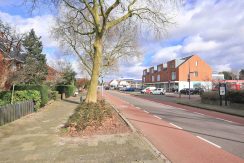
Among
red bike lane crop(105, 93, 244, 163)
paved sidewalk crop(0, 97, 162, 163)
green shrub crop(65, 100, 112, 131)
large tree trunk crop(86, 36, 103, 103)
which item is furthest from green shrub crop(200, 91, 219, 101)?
paved sidewalk crop(0, 97, 162, 163)

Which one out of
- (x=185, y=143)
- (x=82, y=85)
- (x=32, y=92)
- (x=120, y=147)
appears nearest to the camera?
(x=120, y=147)

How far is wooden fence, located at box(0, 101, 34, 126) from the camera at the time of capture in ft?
49.0

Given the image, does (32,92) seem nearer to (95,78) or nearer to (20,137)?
(95,78)

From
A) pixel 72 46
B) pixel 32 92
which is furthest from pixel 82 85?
pixel 32 92

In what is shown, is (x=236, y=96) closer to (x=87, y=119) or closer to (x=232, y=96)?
(x=232, y=96)

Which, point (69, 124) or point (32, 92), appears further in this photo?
point (32, 92)

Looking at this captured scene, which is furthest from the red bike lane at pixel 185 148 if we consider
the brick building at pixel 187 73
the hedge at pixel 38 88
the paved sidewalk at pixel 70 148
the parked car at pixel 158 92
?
the brick building at pixel 187 73

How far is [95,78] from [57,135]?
765 centimetres

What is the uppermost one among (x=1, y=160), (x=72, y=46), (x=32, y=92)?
(x=72, y=46)

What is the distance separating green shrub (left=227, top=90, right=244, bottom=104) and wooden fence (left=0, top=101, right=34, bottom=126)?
675 inches

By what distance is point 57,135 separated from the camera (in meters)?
→ 11.8

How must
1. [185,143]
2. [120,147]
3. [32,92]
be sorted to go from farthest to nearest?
[32,92] < [185,143] < [120,147]

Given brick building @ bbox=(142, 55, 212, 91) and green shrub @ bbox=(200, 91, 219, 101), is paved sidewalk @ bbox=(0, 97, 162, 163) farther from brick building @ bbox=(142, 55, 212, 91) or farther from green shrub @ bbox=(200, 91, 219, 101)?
brick building @ bbox=(142, 55, 212, 91)

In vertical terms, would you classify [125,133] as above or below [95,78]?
below
